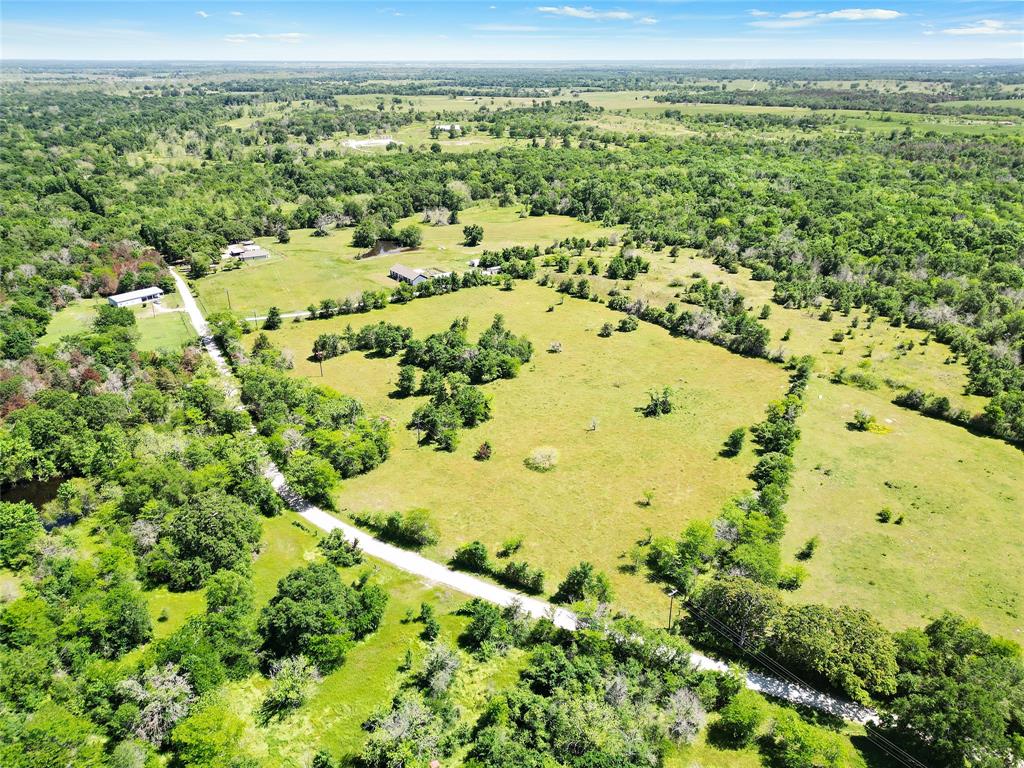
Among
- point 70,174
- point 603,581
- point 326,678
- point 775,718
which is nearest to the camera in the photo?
point 775,718

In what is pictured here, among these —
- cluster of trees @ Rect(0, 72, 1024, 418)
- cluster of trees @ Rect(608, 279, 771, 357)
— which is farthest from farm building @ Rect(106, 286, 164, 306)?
cluster of trees @ Rect(608, 279, 771, 357)

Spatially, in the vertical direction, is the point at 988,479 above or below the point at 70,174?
below

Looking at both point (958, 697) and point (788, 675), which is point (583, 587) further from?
point (958, 697)

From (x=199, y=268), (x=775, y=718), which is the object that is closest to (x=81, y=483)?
(x=775, y=718)

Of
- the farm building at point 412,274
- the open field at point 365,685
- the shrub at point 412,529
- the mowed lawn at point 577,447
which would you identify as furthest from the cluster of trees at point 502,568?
the farm building at point 412,274

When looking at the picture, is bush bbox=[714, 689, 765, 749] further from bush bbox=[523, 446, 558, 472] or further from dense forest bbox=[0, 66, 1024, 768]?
bush bbox=[523, 446, 558, 472]

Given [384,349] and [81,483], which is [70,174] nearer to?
[384,349]

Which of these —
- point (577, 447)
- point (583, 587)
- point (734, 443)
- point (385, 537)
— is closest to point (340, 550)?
point (385, 537)
